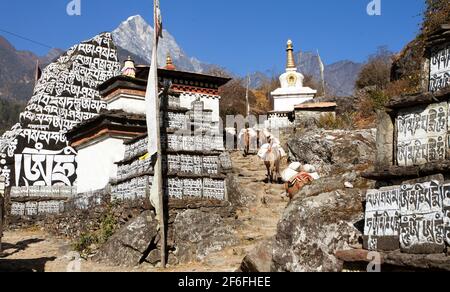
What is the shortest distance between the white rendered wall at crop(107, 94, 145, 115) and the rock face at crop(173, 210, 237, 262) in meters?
6.88

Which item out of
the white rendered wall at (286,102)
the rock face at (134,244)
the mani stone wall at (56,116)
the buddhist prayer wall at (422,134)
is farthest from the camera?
the white rendered wall at (286,102)

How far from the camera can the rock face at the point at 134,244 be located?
1191 cm

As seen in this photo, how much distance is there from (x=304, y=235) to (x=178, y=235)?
5.25 meters

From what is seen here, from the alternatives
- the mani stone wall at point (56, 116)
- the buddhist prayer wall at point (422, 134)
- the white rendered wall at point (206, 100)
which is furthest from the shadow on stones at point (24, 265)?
the white rendered wall at point (206, 100)

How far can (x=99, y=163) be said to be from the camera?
17719mm

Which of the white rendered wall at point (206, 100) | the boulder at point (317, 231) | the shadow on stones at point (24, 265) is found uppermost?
the white rendered wall at point (206, 100)

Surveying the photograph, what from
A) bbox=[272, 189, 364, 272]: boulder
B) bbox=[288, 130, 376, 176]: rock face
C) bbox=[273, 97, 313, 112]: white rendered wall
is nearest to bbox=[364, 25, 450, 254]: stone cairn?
bbox=[272, 189, 364, 272]: boulder

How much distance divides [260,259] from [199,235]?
13.0ft

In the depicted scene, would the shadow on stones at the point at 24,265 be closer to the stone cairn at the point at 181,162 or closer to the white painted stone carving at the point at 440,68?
the stone cairn at the point at 181,162

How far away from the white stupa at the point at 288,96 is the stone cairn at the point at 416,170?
26187 millimetres

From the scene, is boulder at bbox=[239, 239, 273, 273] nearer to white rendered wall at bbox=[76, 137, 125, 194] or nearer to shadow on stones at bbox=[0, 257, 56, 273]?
shadow on stones at bbox=[0, 257, 56, 273]

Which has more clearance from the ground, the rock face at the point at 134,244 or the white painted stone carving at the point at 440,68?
the white painted stone carving at the point at 440,68

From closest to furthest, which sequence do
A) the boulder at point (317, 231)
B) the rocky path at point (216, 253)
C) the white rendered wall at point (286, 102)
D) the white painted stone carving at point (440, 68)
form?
the white painted stone carving at point (440, 68)
the boulder at point (317, 231)
the rocky path at point (216, 253)
the white rendered wall at point (286, 102)
